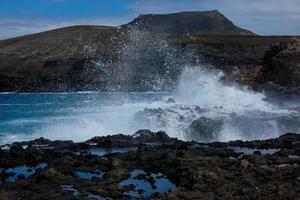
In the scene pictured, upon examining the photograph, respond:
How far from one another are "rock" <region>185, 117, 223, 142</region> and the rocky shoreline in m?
3.88

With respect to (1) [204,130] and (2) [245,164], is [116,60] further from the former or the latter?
(2) [245,164]

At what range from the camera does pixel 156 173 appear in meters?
18.2

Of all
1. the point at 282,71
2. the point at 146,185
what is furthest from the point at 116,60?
the point at 146,185

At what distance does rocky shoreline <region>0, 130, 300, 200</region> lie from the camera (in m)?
14.8

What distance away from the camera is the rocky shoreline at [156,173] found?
583 inches

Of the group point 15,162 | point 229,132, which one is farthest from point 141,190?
point 229,132

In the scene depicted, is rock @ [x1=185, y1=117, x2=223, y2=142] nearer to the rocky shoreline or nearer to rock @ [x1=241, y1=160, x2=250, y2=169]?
the rocky shoreline

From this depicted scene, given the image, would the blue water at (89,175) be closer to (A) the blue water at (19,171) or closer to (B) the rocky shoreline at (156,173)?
(B) the rocky shoreline at (156,173)

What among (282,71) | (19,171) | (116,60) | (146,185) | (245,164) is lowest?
(19,171)

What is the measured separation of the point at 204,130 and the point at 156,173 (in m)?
10.7

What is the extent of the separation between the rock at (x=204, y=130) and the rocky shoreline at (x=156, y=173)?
3875 millimetres

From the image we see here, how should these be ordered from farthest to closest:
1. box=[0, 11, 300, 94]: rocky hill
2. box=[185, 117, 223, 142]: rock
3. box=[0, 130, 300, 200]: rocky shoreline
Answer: box=[0, 11, 300, 94]: rocky hill → box=[185, 117, 223, 142]: rock → box=[0, 130, 300, 200]: rocky shoreline

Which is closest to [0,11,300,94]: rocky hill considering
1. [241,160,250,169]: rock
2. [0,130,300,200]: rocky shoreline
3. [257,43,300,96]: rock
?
[257,43,300,96]: rock

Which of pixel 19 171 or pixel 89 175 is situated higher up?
pixel 89 175
